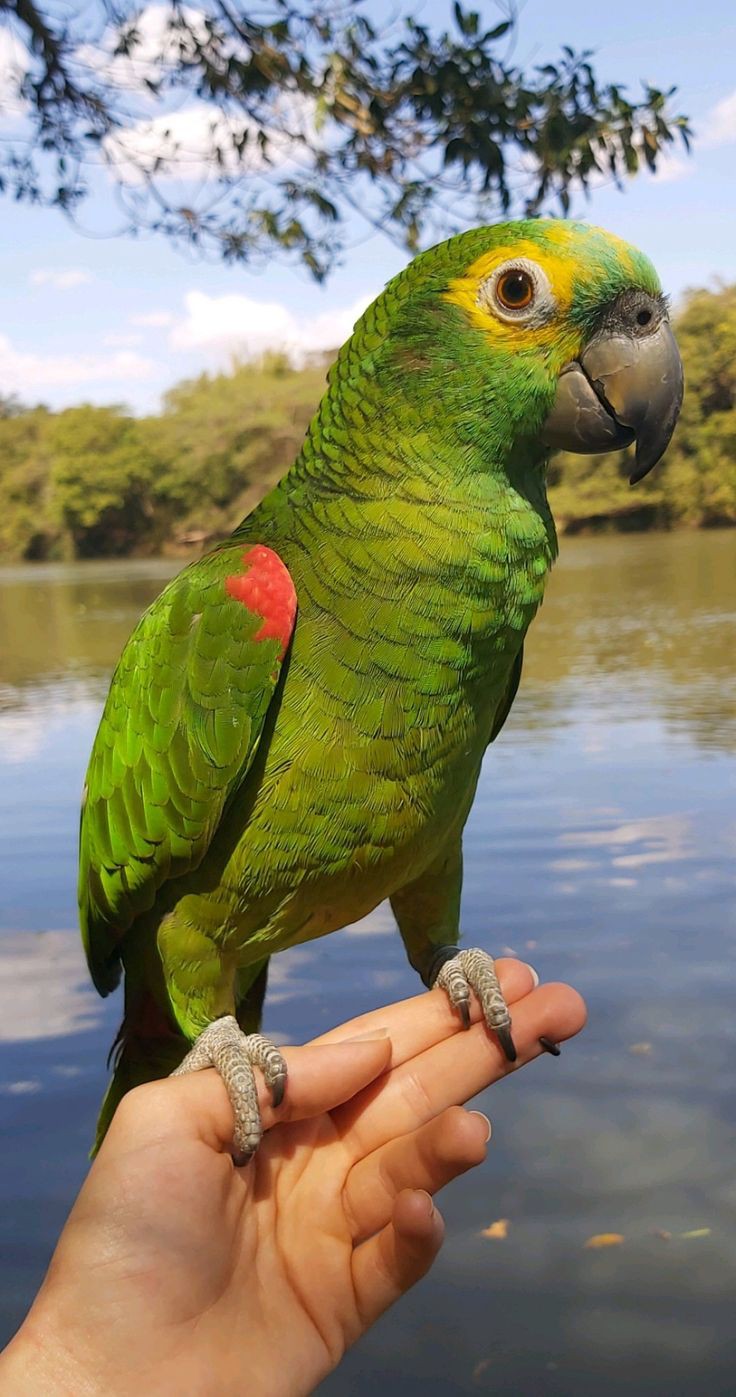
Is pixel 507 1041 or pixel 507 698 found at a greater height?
pixel 507 698

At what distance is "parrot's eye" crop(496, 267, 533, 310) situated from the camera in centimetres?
167

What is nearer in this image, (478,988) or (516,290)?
(516,290)

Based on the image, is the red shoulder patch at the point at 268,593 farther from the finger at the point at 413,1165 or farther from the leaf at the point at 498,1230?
the leaf at the point at 498,1230

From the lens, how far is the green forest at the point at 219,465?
2716cm

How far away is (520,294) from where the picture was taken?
5.49 ft

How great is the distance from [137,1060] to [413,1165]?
2.43ft

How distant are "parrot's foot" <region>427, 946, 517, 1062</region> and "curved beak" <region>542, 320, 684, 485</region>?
0.89 m

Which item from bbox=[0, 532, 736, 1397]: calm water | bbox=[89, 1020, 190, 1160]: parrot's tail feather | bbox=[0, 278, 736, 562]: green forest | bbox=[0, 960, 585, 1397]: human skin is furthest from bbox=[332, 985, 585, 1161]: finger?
bbox=[0, 278, 736, 562]: green forest

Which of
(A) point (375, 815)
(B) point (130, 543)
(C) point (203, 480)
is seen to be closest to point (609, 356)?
(A) point (375, 815)

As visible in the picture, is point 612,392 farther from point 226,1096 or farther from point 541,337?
point 226,1096

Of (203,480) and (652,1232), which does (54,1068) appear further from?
(203,480)

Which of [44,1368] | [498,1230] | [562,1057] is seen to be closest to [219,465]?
[562,1057]

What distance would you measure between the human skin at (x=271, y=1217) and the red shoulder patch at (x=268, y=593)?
2.16 feet

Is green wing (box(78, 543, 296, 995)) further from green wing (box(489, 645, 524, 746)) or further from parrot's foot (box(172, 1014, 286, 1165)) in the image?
green wing (box(489, 645, 524, 746))
